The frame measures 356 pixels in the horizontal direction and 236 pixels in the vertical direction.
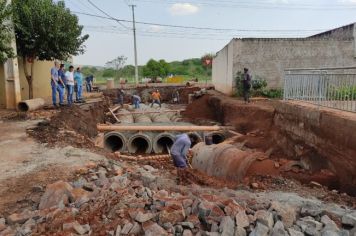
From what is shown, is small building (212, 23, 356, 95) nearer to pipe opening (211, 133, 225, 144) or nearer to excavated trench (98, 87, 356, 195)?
pipe opening (211, 133, 225, 144)

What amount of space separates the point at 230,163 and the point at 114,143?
7184mm

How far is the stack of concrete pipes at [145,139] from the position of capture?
45.6 feet

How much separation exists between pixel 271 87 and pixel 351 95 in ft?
37.1

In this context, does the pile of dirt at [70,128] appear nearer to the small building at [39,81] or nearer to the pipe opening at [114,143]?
the pipe opening at [114,143]

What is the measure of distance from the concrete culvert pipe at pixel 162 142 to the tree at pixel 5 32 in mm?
6004

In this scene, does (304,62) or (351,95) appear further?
(304,62)

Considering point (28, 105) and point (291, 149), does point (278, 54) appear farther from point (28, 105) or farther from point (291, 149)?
point (28, 105)

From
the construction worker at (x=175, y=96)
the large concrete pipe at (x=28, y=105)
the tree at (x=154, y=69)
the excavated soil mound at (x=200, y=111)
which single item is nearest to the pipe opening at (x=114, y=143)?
the large concrete pipe at (x=28, y=105)

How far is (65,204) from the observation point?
4766mm

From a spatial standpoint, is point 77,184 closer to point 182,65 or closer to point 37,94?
point 37,94

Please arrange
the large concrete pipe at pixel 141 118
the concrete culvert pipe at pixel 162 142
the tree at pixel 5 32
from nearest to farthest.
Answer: the tree at pixel 5 32 → the concrete culvert pipe at pixel 162 142 → the large concrete pipe at pixel 141 118

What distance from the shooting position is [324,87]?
28.5 feet

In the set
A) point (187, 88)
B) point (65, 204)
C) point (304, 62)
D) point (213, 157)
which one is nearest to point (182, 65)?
point (187, 88)

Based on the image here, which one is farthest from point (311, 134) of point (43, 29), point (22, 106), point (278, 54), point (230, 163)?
point (278, 54)
